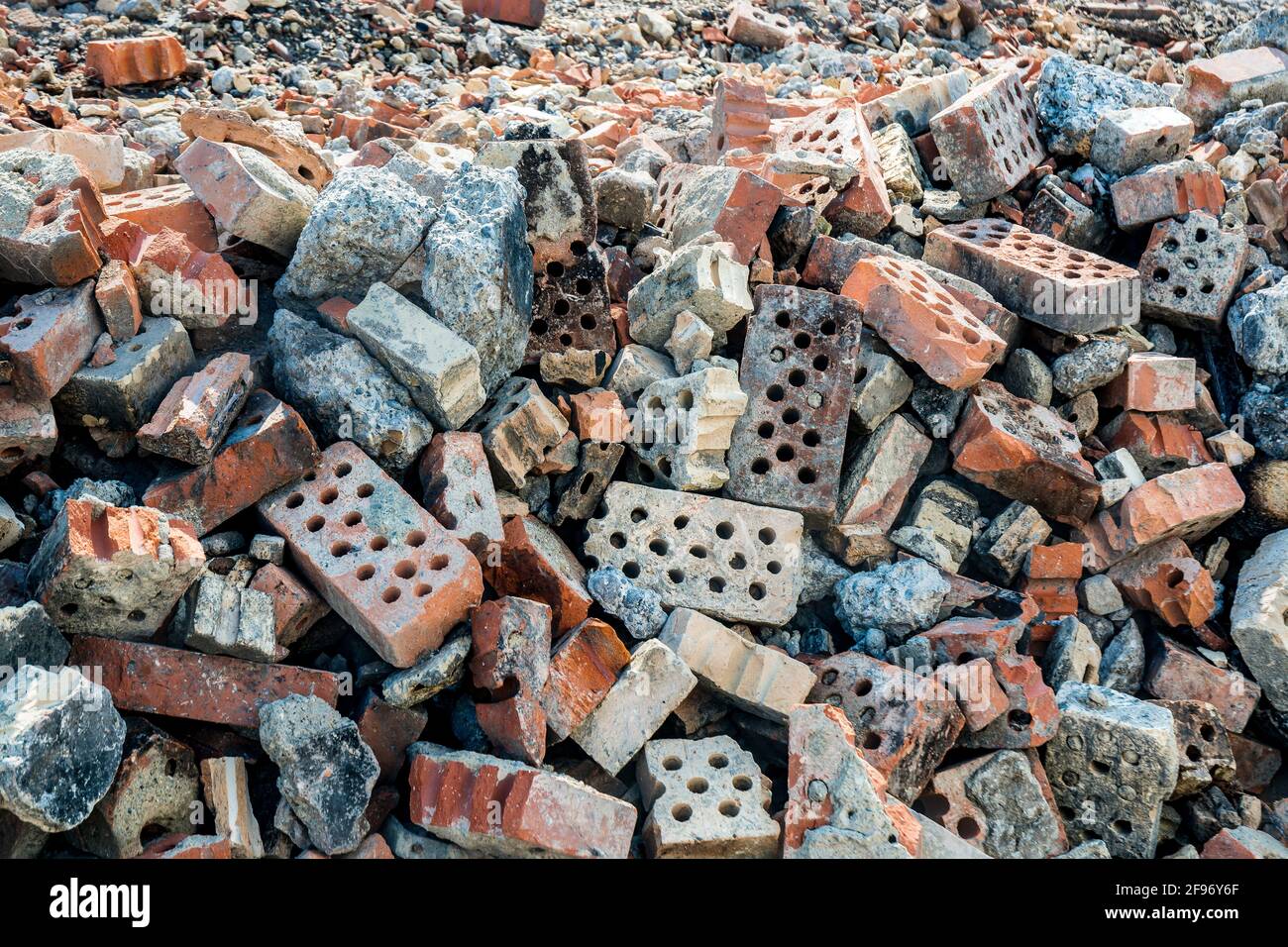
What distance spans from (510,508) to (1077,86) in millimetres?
5054

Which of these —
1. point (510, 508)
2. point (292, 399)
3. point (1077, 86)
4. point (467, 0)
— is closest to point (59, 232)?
point (292, 399)

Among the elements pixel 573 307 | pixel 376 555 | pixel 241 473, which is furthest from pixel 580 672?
pixel 573 307

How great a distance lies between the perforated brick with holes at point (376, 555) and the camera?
395 cm

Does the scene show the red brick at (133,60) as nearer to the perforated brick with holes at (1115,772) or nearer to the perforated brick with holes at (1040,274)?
the perforated brick with holes at (1040,274)

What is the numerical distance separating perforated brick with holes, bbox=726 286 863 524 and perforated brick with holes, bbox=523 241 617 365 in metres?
0.72

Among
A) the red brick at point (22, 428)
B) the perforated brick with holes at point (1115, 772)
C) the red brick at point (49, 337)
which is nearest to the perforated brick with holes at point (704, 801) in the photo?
the perforated brick with holes at point (1115, 772)

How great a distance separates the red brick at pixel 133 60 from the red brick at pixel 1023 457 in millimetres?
6956

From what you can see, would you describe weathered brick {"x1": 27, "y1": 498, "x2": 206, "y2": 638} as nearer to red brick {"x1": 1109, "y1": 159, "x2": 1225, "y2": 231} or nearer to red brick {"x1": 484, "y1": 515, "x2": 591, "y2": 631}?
red brick {"x1": 484, "y1": 515, "x2": 591, "y2": 631}

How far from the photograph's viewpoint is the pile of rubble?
3732mm

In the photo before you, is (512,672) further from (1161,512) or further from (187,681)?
(1161,512)

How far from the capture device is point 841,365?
509 centimetres

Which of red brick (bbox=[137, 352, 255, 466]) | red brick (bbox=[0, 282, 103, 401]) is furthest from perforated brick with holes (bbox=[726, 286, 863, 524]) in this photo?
red brick (bbox=[0, 282, 103, 401])

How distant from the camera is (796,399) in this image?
5.06 m

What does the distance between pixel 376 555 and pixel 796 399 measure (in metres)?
2.11
